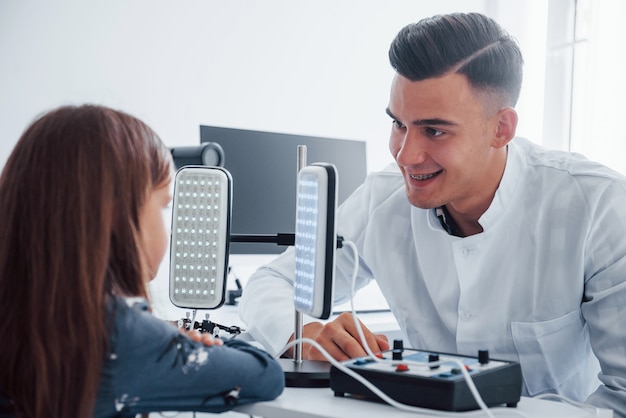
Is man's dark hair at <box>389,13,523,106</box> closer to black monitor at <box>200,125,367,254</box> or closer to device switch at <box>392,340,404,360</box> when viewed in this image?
device switch at <box>392,340,404,360</box>

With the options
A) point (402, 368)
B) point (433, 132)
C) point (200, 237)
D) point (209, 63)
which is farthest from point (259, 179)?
point (402, 368)

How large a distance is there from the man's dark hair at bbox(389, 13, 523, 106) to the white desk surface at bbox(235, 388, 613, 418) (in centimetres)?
72

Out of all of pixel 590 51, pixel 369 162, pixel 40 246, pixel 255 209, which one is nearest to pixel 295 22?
pixel 369 162

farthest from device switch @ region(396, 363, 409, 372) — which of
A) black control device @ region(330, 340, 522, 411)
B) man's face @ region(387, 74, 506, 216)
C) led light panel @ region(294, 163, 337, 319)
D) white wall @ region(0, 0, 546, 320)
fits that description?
white wall @ region(0, 0, 546, 320)

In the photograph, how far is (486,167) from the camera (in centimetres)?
160

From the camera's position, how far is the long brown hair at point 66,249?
37.7 inches

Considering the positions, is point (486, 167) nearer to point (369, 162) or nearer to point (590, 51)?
point (369, 162)

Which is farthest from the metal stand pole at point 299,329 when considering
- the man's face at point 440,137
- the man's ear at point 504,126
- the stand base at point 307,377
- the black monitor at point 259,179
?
the black monitor at point 259,179

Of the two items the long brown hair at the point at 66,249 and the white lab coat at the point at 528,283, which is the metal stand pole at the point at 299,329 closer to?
the white lab coat at the point at 528,283

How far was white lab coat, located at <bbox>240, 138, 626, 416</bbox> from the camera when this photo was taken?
1.45m

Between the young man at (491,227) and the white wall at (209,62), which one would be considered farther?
the white wall at (209,62)

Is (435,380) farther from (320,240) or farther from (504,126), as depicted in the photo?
(504,126)

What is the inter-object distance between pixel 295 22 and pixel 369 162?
76 centimetres

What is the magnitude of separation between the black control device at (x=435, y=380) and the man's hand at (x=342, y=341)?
0.15 meters
